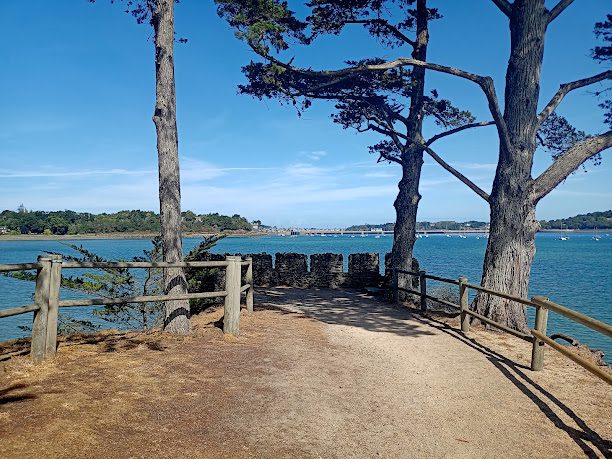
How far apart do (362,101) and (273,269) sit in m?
7.11

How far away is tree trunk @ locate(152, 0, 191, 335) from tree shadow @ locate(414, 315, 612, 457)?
17.8ft

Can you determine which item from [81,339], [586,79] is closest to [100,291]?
[81,339]

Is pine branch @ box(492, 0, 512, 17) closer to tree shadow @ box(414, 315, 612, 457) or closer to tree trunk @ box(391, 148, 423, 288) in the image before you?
tree trunk @ box(391, 148, 423, 288)

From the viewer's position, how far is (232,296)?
812 cm

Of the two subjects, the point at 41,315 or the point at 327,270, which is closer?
the point at 41,315

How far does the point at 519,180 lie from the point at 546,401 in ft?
20.3

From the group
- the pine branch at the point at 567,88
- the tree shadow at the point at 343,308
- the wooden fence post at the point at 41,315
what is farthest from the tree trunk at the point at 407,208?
the wooden fence post at the point at 41,315

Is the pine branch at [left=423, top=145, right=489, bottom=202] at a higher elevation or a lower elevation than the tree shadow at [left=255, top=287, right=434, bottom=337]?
higher

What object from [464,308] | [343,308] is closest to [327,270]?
[343,308]

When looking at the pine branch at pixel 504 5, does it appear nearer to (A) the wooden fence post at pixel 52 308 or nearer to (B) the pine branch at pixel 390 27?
(B) the pine branch at pixel 390 27

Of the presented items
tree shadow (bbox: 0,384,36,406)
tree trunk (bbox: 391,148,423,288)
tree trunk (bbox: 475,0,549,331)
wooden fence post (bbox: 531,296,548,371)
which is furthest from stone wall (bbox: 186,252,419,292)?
tree shadow (bbox: 0,384,36,406)

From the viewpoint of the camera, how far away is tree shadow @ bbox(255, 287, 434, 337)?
10.2 meters

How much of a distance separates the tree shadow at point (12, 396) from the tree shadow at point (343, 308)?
659 cm

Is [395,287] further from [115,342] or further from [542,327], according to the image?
[115,342]
